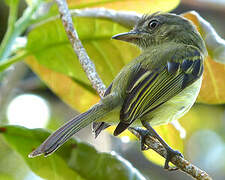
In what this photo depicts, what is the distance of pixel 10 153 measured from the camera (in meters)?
4.12

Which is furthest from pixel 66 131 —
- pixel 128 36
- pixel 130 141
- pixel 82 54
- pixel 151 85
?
pixel 130 141

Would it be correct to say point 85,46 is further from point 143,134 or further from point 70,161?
point 70,161

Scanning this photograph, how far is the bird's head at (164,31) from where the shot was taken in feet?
11.0

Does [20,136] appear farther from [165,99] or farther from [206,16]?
[206,16]

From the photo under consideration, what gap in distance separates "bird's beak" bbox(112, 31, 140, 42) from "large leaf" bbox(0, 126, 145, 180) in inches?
29.3

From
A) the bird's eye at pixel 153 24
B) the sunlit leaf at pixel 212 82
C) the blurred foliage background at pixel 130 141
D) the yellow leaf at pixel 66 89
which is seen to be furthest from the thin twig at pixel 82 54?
the blurred foliage background at pixel 130 141

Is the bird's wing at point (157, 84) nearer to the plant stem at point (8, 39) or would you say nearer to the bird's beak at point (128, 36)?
the bird's beak at point (128, 36)

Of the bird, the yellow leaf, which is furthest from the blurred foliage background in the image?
the bird

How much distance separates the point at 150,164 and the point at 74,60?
2809 mm

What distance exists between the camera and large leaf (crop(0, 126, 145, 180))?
2.43 m

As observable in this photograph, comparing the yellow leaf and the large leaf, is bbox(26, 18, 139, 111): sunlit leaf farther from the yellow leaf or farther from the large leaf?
the large leaf

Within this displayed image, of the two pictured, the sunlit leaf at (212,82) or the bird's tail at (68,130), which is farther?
the sunlit leaf at (212,82)

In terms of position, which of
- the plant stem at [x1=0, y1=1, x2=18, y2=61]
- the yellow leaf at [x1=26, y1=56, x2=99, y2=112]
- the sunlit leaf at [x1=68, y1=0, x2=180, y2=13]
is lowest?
the yellow leaf at [x1=26, y1=56, x2=99, y2=112]

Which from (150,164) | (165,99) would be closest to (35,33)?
(165,99)
